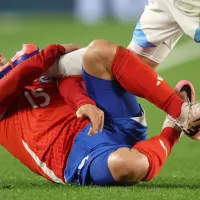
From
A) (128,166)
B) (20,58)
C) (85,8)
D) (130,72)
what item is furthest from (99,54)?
(85,8)

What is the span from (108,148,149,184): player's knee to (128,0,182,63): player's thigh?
1341 mm

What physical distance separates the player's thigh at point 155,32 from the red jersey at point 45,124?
0.90 metres

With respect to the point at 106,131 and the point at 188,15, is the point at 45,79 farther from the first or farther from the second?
the point at 188,15

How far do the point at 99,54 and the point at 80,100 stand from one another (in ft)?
0.87

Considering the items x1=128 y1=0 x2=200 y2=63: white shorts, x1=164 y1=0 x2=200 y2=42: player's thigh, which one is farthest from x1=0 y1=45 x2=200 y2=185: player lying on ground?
x1=128 y1=0 x2=200 y2=63: white shorts

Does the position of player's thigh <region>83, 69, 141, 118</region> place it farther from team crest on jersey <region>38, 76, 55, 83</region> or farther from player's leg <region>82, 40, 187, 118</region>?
team crest on jersey <region>38, 76, 55, 83</region>

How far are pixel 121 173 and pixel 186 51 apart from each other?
8.14 metres

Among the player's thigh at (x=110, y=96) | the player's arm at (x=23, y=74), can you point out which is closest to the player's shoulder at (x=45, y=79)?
the player's arm at (x=23, y=74)

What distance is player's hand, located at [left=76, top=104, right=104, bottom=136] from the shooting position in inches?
178

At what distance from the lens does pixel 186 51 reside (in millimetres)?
12422

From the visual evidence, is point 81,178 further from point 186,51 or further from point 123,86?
point 186,51

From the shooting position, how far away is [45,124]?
15.8 feet

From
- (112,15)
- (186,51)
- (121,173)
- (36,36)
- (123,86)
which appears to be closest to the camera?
(121,173)

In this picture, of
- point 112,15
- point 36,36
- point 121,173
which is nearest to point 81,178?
point 121,173
